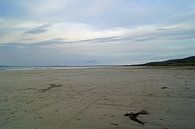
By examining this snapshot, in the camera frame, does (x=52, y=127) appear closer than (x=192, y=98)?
Yes

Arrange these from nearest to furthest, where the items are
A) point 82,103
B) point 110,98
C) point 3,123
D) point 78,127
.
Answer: point 78,127 → point 3,123 → point 82,103 → point 110,98

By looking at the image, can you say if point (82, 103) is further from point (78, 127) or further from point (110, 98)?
point (78, 127)

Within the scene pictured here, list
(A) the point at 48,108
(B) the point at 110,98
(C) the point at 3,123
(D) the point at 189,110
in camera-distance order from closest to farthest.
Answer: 1. (C) the point at 3,123
2. (D) the point at 189,110
3. (A) the point at 48,108
4. (B) the point at 110,98

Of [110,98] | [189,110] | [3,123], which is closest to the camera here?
[3,123]

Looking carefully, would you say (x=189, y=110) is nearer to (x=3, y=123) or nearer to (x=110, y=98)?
(x=110, y=98)

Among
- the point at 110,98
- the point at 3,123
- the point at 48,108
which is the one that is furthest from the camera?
the point at 110,98

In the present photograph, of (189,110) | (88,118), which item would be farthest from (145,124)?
(189,110)

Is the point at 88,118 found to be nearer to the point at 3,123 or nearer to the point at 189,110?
the point at 3,123

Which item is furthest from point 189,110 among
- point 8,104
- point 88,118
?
point 8,104

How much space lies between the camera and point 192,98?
1095 centimetres

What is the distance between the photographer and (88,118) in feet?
25.5

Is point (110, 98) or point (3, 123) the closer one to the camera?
point (3, 123)

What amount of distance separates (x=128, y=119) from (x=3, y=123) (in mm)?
3700

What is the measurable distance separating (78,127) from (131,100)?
173 inches
